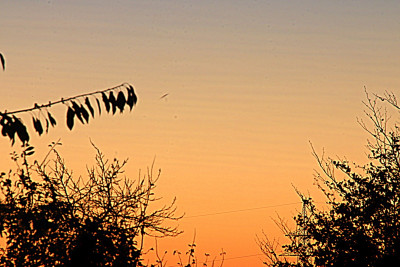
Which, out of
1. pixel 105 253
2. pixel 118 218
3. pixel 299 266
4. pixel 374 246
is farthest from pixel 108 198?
pixel 374 246

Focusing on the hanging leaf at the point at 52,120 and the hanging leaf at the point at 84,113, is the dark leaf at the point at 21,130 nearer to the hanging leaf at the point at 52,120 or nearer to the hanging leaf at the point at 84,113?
the hanging leaf at the point at 52,120

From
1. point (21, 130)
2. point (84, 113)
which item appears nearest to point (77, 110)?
point (84, 113)

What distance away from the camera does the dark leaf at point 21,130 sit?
5.81 m

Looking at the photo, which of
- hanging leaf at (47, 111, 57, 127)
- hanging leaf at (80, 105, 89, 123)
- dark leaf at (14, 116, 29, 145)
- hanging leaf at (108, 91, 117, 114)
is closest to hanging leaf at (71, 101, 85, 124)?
hanging leaf at (80, 105, 89, 123)

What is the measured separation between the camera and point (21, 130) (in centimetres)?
589

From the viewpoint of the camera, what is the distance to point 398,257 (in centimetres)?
2233

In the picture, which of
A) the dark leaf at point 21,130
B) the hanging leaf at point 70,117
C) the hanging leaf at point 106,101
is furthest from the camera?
the hanging leaf at point 106,101

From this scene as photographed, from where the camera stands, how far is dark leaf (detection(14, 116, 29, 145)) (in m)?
5.81

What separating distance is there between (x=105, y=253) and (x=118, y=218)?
1.73 metres

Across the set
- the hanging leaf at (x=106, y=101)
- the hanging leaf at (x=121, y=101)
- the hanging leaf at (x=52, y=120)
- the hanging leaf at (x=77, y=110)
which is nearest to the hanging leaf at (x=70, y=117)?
the hanging leaf at (x=77, y=110)

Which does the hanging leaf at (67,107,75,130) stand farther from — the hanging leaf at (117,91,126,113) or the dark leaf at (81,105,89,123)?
the hanging leaf at (117,91,126,113)

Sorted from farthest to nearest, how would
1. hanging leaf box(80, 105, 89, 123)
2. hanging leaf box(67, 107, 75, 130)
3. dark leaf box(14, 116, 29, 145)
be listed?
hanging leaf box(80, 105, 89, 123) < hanging leaf box(67, 107, 75, 130) < dark leaf box(14, 116, 29, 145)

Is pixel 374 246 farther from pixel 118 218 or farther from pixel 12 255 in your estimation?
pixel 12 255

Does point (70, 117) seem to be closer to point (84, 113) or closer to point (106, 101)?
point (84, 113)
